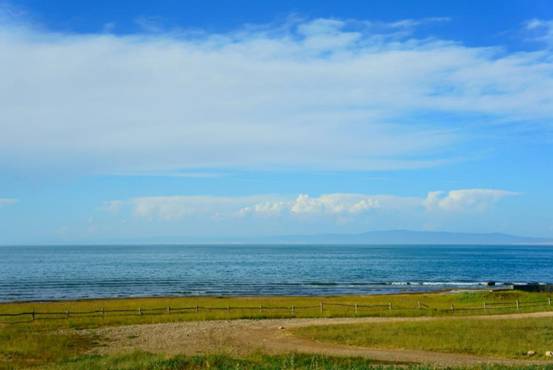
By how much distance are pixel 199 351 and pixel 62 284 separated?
67.2m

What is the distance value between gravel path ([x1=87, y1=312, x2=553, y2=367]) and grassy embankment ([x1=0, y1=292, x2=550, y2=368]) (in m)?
→ 2.24

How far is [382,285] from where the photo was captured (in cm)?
9094

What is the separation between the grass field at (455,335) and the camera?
1054 inches

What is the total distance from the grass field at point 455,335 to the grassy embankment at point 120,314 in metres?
9.18

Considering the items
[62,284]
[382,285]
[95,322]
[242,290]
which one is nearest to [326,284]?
[382,285]

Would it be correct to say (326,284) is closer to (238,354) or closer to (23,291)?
(23,291)

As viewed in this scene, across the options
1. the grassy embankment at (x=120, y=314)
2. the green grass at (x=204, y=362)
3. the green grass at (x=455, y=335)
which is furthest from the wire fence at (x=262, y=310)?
the green grass at (x=204, y=362)

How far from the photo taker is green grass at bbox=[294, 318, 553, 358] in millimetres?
26797

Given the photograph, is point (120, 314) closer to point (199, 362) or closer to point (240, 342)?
point (240, 342)

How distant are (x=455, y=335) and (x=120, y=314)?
2685 cm

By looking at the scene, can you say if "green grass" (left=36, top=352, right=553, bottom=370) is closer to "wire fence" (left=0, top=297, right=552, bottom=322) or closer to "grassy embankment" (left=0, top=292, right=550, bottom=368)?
"grassy embankment" (left=0, top=292, right=550, bottom=368)

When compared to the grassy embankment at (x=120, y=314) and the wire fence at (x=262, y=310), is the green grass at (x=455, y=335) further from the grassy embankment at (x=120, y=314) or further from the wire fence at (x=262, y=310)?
the wire fence at (x=262, y=310)

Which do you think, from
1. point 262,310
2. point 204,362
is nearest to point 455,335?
point 204,362

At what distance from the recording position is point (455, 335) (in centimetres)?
A: 3017
